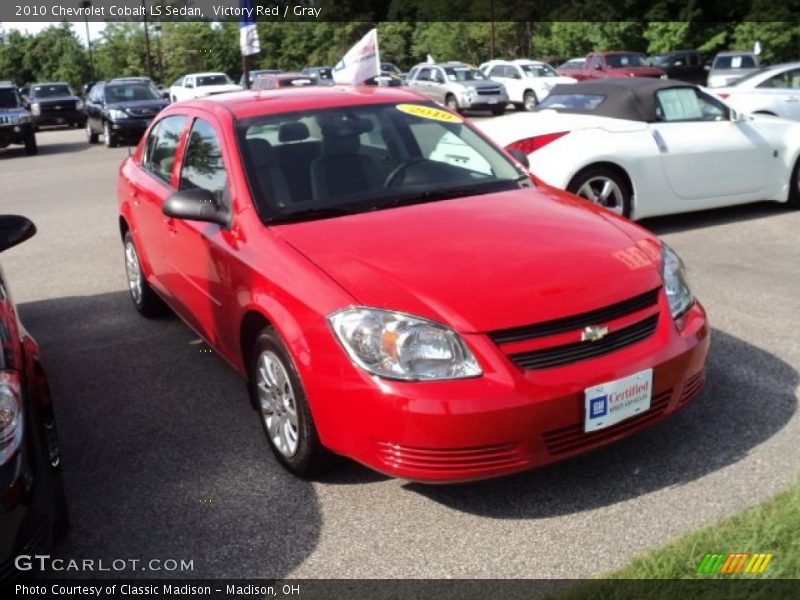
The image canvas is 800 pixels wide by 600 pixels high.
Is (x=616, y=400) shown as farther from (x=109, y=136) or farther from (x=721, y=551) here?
(x=109, y=136)

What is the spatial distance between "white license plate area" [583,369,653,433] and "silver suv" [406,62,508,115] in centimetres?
2309

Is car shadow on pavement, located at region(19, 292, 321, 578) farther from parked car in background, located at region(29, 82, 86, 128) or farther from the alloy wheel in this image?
parked car in background, located at region(29, 82, 86, 128)

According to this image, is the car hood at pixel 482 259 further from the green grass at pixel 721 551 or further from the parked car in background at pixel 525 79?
the parked car in background at pixel 525 79

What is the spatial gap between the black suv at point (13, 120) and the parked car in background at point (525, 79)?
14480 millimetres

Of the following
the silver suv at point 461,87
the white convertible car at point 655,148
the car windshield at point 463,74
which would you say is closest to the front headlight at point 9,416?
the white convertible car at point 655,148

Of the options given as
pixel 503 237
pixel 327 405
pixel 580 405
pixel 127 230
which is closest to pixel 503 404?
pixel 580 405

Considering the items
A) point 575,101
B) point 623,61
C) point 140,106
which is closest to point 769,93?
point 575,101

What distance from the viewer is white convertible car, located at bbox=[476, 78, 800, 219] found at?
7.77 m

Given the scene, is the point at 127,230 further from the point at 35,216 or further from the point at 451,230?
the point at 35,216

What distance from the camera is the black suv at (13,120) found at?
66.6 ft

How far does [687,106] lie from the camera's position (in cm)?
845

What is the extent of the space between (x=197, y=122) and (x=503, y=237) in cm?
212

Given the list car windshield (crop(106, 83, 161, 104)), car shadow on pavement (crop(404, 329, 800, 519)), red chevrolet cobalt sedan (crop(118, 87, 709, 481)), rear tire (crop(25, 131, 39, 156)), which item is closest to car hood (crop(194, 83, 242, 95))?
car windshield (crop(106, 83, 161, 104))

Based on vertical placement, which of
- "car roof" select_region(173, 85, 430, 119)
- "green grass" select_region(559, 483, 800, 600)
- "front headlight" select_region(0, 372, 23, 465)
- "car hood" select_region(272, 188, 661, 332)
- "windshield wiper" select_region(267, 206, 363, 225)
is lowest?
"green grass" select_region(559, 483, 800, 600)
